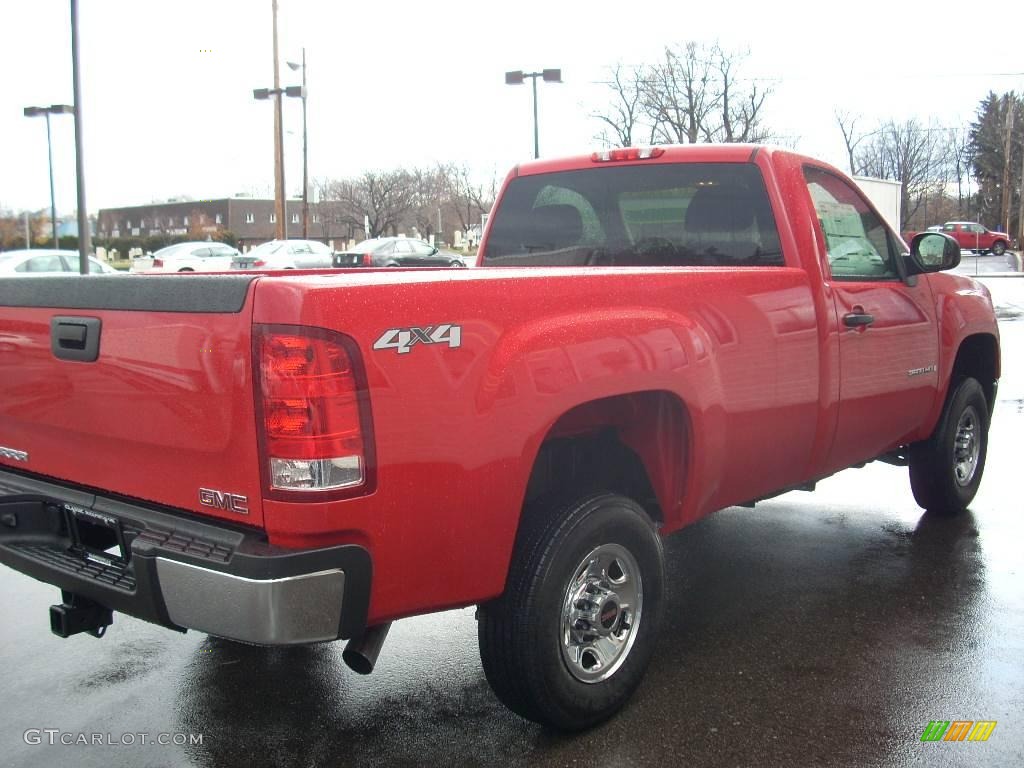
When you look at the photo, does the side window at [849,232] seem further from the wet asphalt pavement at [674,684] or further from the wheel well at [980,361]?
the wet asphalt pavement at [674,684]

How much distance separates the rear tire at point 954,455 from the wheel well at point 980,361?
0.10 m

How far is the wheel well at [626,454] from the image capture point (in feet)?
11.3

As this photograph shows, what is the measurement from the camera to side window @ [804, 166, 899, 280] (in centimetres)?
454

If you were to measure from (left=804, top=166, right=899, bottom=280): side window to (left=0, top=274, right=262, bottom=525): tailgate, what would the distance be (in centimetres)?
289

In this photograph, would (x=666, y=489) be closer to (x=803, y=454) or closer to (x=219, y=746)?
(x=803, y=454)

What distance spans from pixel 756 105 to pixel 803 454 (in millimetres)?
57501

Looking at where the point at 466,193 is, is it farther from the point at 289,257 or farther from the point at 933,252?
the point at 933,252

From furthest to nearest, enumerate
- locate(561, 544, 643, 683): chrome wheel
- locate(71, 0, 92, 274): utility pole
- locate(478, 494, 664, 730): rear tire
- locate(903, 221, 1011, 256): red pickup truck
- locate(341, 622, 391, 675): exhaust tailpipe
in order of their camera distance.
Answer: locate(903, 221, 1011, 256): red pickup truck, locate(71, 0, 92, 274): utility pole, locate(561, 544, 643, 683): chrome wheel, locate(478, 494, 664, 730): rear tire, locate(341, 622, 391, 675): exhaust tailpipe

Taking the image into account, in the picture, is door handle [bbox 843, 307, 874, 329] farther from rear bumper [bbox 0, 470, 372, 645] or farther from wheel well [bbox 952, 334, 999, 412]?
rear bumper [bbox 0, 470, 372, 645]

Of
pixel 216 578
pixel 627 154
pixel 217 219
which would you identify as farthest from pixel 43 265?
pixel 217 219

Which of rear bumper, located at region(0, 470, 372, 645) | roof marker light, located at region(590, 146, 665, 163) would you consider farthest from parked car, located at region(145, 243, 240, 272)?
rear bumper, located at region(0, 470, 372, 645)

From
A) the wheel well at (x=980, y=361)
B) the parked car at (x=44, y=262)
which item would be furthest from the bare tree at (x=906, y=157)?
the wheel well at (x=980, y=361)

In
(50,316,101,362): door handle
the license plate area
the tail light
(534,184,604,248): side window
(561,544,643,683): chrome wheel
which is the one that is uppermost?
(534,184,604,248): side window

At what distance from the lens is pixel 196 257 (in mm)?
35594
